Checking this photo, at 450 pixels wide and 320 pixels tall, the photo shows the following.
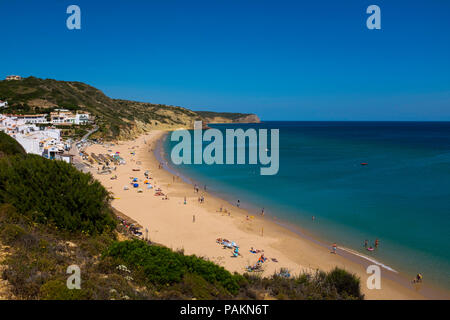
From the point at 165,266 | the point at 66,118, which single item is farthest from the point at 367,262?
the point at 66,118

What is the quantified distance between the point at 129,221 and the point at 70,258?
1029 cm

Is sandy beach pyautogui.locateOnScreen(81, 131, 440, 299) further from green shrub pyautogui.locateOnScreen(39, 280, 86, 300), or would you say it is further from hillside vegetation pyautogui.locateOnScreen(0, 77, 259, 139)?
hillside vegetation pyautogui.locateOnScreen(0, 77, 259, 139)

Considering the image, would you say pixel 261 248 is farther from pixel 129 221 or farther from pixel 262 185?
pixel 262 185

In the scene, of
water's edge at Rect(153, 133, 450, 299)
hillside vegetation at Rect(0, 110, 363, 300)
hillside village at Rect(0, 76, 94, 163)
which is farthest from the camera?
hillside village at Rect(0, 76, 94, 163)

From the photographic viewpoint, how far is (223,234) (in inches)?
754

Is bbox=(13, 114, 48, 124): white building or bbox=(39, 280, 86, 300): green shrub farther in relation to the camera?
bbox=(13, 114, 48, 124): white building

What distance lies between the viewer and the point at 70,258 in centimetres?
845

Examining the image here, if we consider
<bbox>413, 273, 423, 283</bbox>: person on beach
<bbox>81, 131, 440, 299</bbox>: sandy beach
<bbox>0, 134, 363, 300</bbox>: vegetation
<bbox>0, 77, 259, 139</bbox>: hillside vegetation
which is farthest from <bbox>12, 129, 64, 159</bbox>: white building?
<bbox>413, 273, 423, 283</bbox>: person on beach

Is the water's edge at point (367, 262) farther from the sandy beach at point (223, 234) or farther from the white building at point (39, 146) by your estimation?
the white building at point (39, 146)

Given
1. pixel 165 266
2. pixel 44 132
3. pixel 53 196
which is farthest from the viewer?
pixel 44 132

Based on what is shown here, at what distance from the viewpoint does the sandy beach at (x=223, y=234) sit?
1503 centimetres

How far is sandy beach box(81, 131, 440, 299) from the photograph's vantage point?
15.0 m

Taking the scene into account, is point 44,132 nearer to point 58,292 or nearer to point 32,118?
point 32,118
